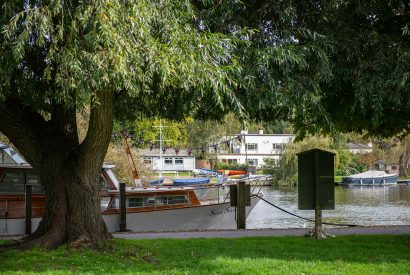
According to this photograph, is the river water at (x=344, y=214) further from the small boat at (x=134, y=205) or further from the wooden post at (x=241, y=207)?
the wooden post at (x=241, y=207)

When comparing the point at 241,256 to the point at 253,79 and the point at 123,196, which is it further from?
A: the point at 123,196

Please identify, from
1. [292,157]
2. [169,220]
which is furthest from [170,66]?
[292,157]

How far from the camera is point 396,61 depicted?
9344 mm

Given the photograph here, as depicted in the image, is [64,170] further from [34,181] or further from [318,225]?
[34,181]

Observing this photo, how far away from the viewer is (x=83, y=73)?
22.6 ft

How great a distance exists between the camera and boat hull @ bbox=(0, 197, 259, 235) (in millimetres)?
15368

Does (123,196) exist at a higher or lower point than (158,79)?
lower

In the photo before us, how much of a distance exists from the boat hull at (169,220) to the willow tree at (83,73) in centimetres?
547

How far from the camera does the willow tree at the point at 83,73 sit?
6840 mm

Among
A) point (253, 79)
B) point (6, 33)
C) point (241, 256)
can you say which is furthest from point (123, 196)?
point (6, 33)

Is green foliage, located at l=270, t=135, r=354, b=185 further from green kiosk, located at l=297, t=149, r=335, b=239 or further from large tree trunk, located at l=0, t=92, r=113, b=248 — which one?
large tree trunk, located at l=0, t=92, r=113, b=248

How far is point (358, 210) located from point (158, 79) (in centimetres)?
2272

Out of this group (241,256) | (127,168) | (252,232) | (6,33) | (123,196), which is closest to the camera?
(6,33)

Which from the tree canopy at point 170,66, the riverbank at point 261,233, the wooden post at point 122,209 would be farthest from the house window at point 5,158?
the tree canopy at point 170,66
